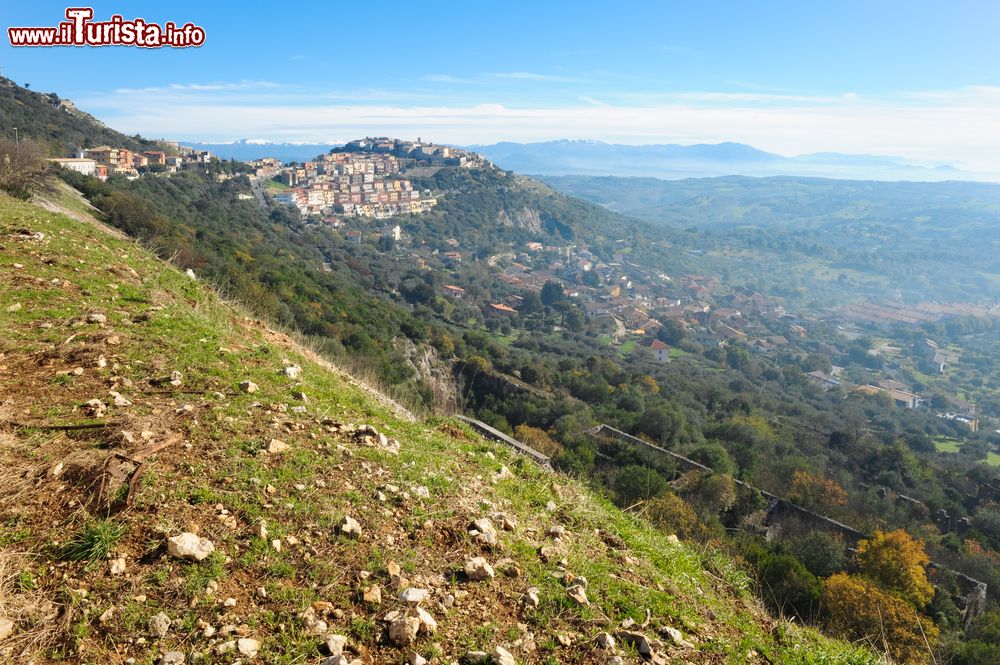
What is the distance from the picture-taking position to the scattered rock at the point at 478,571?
11.0 feet

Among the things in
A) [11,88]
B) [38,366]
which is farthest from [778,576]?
[11,88]

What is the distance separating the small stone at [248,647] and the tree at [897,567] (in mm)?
14690

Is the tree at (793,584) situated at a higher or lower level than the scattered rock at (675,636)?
lower

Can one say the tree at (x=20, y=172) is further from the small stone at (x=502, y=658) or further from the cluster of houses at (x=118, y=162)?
the cluster of houses at (x=118, y=162)

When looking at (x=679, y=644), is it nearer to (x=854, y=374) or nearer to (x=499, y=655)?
(x=499, y=655)

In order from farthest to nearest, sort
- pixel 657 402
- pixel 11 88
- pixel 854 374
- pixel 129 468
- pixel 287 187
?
pixel 287 187 → pixel 854 374 → pixel 11 88 → pixel 657 402 → pixel 129 468

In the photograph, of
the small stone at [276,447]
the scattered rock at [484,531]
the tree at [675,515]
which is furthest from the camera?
the tree at [675,515]

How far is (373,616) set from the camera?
2883mm

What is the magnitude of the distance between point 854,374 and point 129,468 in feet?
266

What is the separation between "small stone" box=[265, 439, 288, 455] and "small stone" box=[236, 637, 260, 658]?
1656mm

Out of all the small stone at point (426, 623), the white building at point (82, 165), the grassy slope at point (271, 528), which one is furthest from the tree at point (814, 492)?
the white building at point (82, 165)

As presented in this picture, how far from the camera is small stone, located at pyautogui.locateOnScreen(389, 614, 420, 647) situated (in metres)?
2.74

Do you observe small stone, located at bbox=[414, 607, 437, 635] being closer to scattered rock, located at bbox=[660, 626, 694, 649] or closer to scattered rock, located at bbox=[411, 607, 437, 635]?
scattered rock, located at bbox=[411, 607, 437, 635]

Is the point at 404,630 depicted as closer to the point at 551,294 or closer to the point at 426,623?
the point at 426,623
